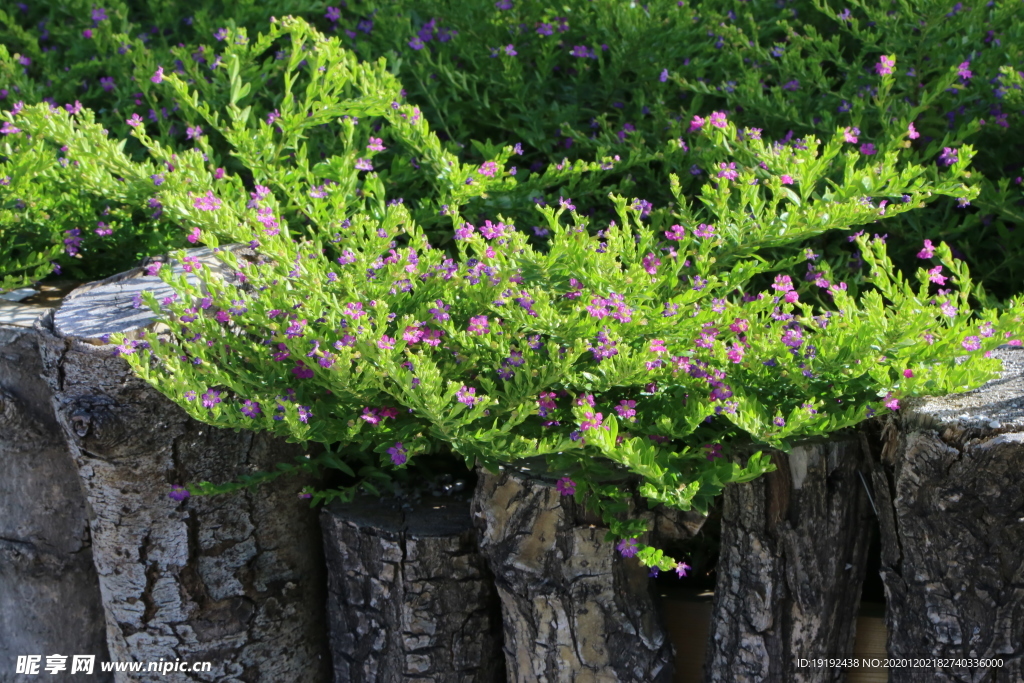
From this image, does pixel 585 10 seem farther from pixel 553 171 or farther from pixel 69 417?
pixel 69 417

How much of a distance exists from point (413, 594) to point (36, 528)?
110cm

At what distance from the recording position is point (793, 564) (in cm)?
200

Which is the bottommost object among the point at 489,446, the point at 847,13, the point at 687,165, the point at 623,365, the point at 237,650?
the point at 237,650

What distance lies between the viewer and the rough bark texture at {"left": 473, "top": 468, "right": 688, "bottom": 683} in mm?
1976

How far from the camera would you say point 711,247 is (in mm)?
1947

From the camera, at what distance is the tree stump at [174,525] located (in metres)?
2.01

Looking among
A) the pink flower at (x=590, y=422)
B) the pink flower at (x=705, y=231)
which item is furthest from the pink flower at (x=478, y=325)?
the pink flower at (x=705, y=231)

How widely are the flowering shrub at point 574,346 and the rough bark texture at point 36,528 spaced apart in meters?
0.61

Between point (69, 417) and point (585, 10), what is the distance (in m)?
1.94

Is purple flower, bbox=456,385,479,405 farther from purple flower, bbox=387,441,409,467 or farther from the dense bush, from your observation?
purple flower, bbox=387,441,409,467

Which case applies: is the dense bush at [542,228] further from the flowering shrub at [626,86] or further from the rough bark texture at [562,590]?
the rough bark texture at [562,590]

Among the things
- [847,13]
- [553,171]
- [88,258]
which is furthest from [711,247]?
[88,258]

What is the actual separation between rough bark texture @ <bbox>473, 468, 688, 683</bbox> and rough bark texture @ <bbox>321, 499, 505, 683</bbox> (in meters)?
0.12

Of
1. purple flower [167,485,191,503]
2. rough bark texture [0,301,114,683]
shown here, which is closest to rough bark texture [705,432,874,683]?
purple flower [167,485,191,503]
